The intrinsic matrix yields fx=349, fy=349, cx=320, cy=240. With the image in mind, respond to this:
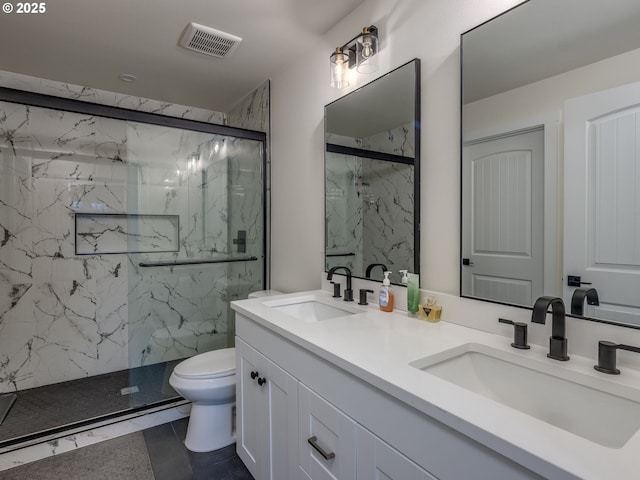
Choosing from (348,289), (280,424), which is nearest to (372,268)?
(348,289)

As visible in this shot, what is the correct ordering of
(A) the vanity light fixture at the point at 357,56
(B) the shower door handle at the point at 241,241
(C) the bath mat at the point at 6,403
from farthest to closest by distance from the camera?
(B) the shower door handle at the point at 241,241 → (C) the bath mat at the point at 6,403 → (A) the vanity light fixture at the point at 357,56

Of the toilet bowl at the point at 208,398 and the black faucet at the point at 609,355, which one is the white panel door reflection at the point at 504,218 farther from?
the toilet bowl at the point at 208,398

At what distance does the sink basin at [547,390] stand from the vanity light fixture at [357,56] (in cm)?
139

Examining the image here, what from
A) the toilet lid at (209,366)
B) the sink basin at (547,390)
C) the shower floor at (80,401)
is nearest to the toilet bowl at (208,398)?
the toilet lid at (209,366)

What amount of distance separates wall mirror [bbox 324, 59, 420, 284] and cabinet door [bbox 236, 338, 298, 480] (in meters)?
0.68

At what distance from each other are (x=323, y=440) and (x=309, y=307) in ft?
2.83

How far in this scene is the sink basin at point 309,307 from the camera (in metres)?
1.77

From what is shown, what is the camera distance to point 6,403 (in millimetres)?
2387

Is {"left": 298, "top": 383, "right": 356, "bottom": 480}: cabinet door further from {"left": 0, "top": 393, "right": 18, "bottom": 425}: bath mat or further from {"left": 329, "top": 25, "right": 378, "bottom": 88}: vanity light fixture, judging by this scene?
{"left": 0, "top": 393, "right": 18, "bottom": 425}: bath mat

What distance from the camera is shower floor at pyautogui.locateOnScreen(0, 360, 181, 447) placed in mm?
2082

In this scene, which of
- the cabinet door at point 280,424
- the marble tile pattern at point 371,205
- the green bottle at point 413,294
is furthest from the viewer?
the marble tile pattern at point 371,205

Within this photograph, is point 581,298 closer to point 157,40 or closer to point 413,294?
point 413,294

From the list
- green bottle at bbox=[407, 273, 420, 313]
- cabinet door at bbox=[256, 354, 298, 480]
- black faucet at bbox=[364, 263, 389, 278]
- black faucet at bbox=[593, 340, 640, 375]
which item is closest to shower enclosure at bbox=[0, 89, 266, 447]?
black faucet at bbox=[364, 263, 389, 278]

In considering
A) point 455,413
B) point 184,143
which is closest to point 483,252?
point 455,413
